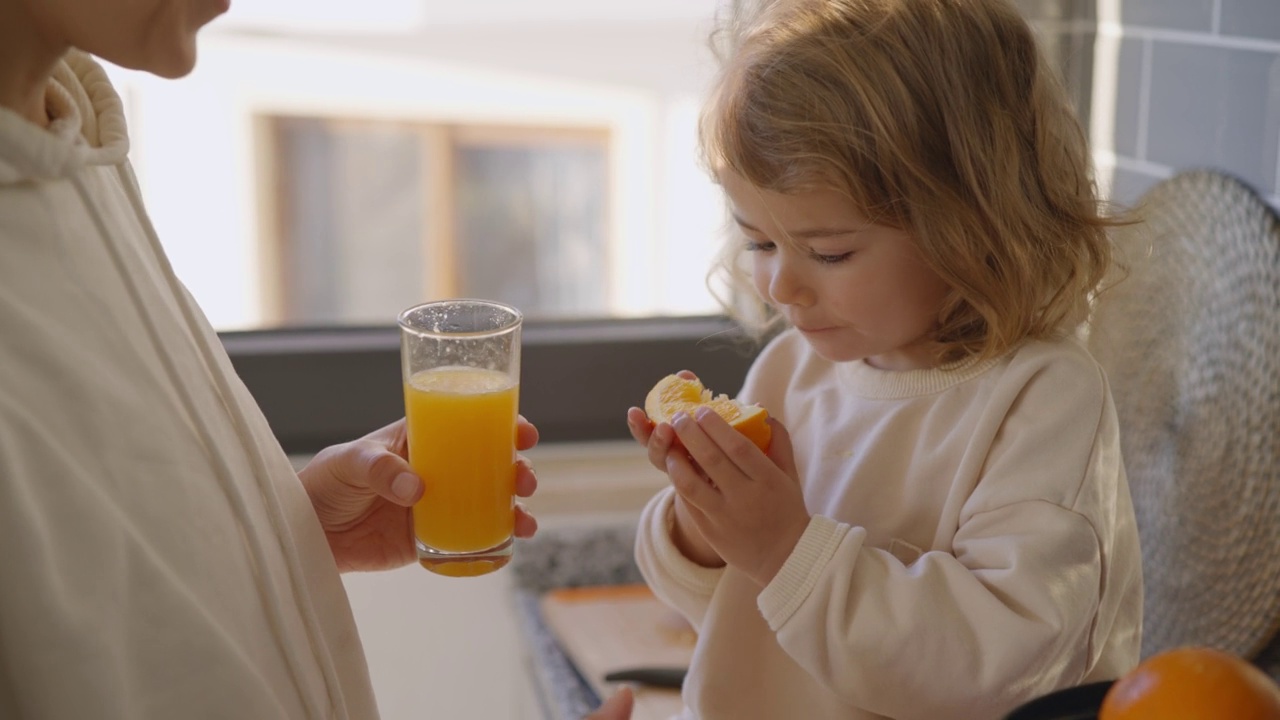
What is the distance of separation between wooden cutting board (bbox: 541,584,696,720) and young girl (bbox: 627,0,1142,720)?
314 mm

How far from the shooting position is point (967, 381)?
1.13 m

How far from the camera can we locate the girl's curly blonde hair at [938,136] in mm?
1045

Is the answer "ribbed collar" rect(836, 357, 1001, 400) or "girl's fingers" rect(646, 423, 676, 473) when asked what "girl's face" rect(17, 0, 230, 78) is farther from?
"ribbed collar" rect(836, 357, 1001, 400)

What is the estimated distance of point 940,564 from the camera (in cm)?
101

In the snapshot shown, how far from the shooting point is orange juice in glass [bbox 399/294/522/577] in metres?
1.02

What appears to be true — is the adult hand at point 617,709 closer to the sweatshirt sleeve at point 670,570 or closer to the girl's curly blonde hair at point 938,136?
the sweatshirt sleeve at point 670,570

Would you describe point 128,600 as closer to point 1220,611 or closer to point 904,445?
point 904,445

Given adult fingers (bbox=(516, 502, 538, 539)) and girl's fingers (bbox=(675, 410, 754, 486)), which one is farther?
adult fingers (bbox=(516, 502, 538, 539))

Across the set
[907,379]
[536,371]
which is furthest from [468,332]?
[536,371]

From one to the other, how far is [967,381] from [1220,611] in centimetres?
48

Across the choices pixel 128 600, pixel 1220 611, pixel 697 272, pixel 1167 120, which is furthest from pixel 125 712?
pixel 697 272

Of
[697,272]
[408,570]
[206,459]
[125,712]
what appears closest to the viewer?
[125,712]

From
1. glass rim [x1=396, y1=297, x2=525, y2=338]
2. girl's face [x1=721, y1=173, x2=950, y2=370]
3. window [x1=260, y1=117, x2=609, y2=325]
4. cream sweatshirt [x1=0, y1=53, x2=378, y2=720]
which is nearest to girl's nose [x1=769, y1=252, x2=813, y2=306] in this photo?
girl's face [x1=721, y1=173, x2=950, y2=370]

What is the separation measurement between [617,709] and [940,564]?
0.28m
